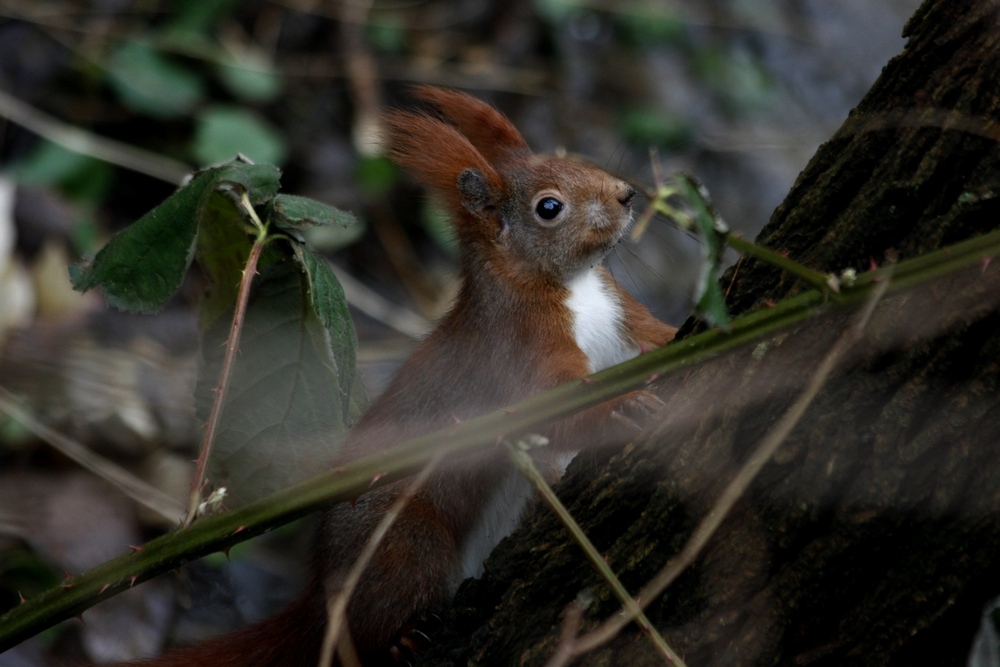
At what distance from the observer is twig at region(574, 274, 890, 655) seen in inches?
47.8

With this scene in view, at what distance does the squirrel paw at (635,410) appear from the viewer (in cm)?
179

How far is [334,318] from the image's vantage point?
5.26ft

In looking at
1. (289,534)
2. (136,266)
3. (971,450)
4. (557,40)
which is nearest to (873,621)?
(971,450)

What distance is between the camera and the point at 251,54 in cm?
491

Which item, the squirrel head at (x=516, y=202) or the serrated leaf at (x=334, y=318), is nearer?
the serrated leaf at (x=334, y=318)

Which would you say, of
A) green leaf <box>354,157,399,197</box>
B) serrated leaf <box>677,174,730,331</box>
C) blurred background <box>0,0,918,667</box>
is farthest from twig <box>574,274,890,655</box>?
green leaf <box>354,157,399,197</box>

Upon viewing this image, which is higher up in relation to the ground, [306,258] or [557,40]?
[557,40]

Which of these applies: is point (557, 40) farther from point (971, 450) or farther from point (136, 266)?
point (971, 450)

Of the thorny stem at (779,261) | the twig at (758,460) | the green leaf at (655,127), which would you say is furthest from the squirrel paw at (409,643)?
the green leaf at (655,127)

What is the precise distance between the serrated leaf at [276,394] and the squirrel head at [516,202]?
772 mm

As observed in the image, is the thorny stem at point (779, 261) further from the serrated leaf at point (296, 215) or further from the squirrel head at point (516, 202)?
the squirrel head at point (516, 202)

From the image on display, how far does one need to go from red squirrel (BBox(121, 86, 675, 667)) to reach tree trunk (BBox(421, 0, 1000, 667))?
14.9 inches

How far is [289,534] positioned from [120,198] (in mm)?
1733

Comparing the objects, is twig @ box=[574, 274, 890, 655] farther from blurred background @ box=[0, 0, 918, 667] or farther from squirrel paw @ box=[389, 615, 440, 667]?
blurred background @ box=[0, 0, 918, 667]
